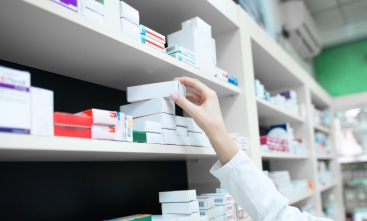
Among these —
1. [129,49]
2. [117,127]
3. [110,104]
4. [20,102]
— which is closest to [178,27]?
[110,104]

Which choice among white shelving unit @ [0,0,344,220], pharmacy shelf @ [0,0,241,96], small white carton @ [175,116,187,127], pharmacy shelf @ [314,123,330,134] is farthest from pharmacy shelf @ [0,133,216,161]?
pharmacy shelf @ [314,123,330,134]

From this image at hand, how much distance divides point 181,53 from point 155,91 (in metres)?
0.23

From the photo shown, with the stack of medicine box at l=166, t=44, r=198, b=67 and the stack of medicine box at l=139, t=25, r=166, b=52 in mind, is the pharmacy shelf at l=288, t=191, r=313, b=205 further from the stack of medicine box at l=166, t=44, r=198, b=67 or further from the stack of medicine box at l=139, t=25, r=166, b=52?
the stack of medicine box at l=139, t=25, r=166, b=52

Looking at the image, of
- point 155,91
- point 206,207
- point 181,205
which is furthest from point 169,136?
point 206,207

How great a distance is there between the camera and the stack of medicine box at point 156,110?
3.96ft

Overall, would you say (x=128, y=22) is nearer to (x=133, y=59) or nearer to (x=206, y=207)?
(x=133, y=59)

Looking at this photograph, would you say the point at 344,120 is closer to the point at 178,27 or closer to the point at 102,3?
the point at 178,27

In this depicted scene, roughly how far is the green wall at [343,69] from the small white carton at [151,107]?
5.04 metres

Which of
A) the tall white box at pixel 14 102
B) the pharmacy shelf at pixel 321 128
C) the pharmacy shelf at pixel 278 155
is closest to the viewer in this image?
the tall white box at pixel 14 102

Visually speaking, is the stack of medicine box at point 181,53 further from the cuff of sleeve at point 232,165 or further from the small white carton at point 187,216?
the small white carton at point 187,216

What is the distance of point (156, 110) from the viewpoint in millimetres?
1257

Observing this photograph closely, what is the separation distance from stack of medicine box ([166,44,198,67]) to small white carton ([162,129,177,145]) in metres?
0.33

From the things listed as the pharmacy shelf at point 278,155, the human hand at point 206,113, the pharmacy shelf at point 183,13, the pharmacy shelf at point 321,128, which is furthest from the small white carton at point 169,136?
the pharmacy shelf at point 321,128

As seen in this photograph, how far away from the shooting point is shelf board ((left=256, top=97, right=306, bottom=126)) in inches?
89.1
